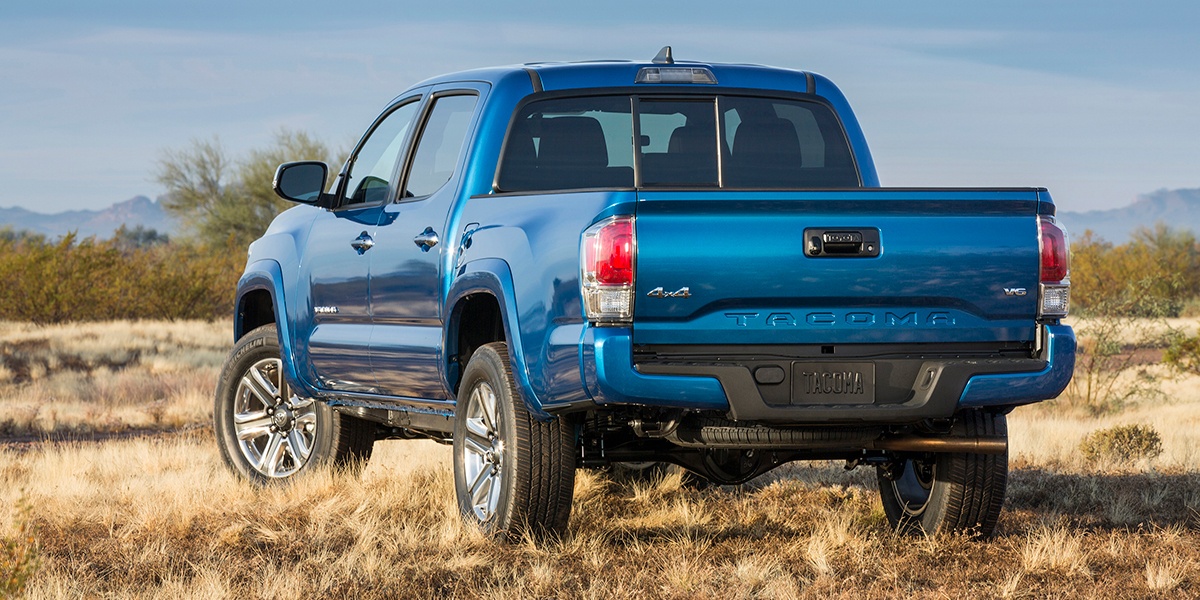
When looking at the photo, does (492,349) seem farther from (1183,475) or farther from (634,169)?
(1183,475)

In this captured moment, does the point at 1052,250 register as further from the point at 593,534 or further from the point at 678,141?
the point at 593,534

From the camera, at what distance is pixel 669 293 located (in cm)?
520

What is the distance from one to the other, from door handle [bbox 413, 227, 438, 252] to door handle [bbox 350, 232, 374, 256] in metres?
0.51

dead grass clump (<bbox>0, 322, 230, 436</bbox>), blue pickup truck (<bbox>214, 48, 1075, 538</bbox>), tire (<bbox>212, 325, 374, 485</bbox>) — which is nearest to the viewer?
blue pickup truck (<bbox>214, 48, 1075, 538</bbox>)

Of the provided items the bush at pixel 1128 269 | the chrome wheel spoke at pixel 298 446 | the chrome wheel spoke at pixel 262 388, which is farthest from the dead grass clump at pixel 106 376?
the bush at pixel 1128 269

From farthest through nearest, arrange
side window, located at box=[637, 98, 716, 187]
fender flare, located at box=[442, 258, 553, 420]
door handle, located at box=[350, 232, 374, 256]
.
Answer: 1. door handle, located at box=[350, 232, 374, 256]
2. side window, located at box=[637, 98, 716, 187]
3. fender flare, located at box=[442, 258, 553, 420]

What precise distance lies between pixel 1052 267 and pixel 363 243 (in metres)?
3.30

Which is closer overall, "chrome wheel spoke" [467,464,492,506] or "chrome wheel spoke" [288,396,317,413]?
"chrome wheel spoke" [467,464,492,506]

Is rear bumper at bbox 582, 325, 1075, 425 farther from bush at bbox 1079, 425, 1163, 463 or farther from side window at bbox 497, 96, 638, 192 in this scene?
bush at bbox 1079, 425, 1163, 463

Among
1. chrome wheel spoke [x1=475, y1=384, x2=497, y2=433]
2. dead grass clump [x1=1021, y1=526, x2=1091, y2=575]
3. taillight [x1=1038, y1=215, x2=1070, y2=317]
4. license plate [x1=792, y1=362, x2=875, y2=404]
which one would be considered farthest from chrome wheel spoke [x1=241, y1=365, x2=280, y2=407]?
taillight [x1=1038, y1=215, x2=1070, y2=317]

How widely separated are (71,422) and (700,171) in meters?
9.54

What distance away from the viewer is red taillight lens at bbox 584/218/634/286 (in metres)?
5.18

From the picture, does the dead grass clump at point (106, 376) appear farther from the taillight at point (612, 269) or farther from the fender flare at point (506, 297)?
the taillight at point (612, 269)

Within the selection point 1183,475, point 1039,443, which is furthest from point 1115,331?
point 1183,475
